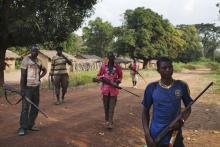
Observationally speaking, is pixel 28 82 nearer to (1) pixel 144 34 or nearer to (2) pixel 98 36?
(1) pixel 144 34

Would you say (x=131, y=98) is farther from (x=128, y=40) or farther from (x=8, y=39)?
(x=128, y=40)

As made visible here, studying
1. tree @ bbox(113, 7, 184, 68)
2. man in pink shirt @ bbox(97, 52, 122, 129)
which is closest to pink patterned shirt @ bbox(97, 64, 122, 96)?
man in pink shirt @ bbox(97, 52, 122, 129)

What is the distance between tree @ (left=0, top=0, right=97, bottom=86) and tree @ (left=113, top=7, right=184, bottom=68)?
39.8m

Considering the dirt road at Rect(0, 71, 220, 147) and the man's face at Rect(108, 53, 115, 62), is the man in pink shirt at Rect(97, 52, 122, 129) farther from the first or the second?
the dirt road at Rect(0, 71, 220, 147)

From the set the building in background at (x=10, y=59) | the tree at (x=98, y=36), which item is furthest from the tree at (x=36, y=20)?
the tree at (x=98, y=36)

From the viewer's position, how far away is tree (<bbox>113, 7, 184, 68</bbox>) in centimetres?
6253

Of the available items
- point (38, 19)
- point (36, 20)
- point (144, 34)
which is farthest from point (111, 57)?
point (144, 34)

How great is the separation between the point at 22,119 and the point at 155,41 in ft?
191

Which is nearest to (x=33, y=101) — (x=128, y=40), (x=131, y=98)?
(x=131, y=98)

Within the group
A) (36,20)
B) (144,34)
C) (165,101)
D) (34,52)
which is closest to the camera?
(165,101)

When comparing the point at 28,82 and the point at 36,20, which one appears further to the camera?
the point at 36,20

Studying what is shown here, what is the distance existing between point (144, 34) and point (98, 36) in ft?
160

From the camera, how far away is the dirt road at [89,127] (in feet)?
28.6

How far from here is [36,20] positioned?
19.4 metres
